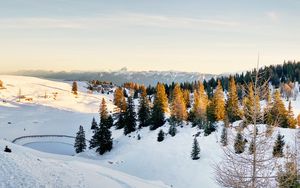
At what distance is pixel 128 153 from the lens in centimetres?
6228

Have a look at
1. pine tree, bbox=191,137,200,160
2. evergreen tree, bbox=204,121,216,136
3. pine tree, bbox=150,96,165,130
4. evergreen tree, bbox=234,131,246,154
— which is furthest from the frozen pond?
evergreen tree, bbox=234,131,246,154

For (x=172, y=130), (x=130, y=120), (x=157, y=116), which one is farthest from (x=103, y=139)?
(x=172, y=130)

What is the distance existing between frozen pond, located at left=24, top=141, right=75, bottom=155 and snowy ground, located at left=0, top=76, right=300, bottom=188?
0.73 feet

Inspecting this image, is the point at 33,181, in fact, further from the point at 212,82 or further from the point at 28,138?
the point at 212,82

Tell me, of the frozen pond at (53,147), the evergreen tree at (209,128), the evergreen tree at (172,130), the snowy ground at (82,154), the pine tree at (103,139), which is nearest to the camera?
the snowy ground at (82,154)

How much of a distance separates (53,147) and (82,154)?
757 inches

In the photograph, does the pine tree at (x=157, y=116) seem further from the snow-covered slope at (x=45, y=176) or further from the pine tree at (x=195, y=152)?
the snow-covered slope at (x=45, y=176)

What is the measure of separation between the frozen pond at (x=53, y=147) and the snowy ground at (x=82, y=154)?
8.7 inches

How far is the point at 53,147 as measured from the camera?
270ft

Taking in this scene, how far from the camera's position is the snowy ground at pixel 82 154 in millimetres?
26544

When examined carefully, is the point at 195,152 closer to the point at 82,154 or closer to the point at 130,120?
the point at 82,154

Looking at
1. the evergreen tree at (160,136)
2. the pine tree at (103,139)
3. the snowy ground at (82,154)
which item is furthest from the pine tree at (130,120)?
the evergreen tree at (160,136)

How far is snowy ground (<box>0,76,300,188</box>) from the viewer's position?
87.1 feet

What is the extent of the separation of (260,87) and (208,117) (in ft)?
158
